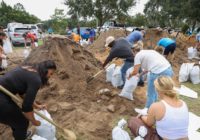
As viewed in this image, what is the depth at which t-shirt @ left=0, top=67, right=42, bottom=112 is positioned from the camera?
10.7ft

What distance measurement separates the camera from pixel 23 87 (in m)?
3.38

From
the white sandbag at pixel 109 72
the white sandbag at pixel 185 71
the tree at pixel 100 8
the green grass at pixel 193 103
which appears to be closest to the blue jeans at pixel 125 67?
the white sandbag at pixel 109 72

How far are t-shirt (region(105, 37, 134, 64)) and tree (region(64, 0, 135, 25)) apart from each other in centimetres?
2131

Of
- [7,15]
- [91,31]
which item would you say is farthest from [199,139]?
[7,15]

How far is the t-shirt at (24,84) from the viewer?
3250 millimetres

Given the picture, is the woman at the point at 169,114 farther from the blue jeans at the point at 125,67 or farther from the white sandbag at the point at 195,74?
the white sandbag at the point at 195,74

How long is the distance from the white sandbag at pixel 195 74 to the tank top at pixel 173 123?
5.53m

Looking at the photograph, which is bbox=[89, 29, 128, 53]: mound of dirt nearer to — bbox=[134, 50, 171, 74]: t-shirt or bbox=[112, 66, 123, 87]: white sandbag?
bbox=[112, 66, 123, 87]: white sandbag

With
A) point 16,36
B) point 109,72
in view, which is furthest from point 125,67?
point 16,36

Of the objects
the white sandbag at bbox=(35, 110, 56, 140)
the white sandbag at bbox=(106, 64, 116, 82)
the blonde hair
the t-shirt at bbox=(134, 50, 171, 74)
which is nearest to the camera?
Result: the blonde hair

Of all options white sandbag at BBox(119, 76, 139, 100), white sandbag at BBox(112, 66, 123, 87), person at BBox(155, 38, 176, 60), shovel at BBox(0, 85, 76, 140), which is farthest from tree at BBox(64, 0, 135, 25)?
shovel at BBox(0, 85, 76, 140)

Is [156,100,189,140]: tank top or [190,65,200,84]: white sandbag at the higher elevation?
[156,100,189,140]: tank top

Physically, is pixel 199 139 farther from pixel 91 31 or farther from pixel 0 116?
pixel 91 31

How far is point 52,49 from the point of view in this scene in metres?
7.08
